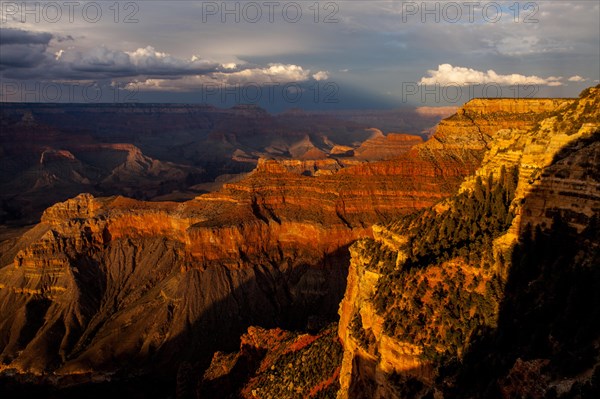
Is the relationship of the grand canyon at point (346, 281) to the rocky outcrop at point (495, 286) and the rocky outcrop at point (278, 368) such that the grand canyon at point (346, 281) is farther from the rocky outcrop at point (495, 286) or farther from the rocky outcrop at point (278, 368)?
the rocky outcrop at point (278, 368)

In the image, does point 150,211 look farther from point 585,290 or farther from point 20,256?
point 585,290

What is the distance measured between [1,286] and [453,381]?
3518 inches

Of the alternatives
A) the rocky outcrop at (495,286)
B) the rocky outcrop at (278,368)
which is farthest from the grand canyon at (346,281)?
the rocky outcrop at (278,368)

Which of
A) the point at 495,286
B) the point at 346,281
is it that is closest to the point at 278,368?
the point at 495,286

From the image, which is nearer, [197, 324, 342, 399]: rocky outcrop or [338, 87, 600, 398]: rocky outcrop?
[338, 87, 600, 398]: rocky outcrop

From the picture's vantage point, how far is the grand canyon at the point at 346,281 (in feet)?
67.6

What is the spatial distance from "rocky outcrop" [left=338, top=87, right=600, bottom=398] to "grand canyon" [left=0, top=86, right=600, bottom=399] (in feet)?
0.26

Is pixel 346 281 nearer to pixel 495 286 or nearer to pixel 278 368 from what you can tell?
pixel 278 368

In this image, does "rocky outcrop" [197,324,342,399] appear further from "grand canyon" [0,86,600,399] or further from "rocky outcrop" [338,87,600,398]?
"rocky outcrop" [338,87,600,398]

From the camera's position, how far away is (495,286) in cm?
2294

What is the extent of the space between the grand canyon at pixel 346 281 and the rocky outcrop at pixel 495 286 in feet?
0.26

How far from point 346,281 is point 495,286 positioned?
2296 inches

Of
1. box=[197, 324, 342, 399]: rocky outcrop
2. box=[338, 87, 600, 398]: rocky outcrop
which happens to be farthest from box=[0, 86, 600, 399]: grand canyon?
box=[197, 324, 342, 399]: rocky outcrop

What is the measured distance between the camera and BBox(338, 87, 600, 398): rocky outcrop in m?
19.4
